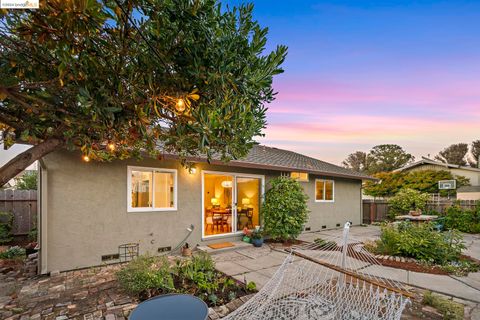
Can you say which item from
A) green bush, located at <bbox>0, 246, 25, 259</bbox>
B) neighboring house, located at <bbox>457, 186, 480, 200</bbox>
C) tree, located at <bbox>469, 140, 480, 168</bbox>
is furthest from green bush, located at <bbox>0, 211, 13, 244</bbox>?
tree, located at <bbox>469, 140, 480, 168</bbox>

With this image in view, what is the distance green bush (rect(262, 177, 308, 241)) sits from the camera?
7652 millimetres

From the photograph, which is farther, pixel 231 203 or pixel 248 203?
pixel 248 203

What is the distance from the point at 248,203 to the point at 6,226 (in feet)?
24.7

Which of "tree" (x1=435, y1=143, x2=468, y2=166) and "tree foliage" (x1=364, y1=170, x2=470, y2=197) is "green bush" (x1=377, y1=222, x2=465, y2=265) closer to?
"tree foliage" (x1=364, y1=170, x2=470, y2=197)

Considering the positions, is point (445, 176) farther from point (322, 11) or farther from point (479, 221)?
point (322, 11)

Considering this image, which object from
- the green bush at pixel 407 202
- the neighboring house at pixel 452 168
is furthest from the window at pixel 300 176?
the neighboring house at pixel 452 168

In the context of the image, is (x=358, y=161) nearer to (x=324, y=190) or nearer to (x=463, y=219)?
(x=463, y=219)

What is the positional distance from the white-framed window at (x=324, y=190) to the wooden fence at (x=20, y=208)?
32.6 ft

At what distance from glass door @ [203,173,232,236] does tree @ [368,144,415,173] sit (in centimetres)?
2712

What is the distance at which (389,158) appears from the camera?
31.5m

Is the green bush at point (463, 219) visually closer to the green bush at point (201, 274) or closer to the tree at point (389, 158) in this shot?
the green bush at point (201, 274)

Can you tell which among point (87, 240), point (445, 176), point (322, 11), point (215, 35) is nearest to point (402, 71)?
point (322, 11)

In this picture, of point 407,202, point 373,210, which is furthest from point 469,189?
point 373,210

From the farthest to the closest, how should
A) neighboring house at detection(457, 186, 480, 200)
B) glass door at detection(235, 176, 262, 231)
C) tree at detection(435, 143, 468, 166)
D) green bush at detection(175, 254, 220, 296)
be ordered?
tree at detection(435, 143, 468, 166), neighboring house at detection(457, 186, 480, 200), glass door at detection(235, 176, 262, 231), green bush at detection(175, 254, 220, 296)
